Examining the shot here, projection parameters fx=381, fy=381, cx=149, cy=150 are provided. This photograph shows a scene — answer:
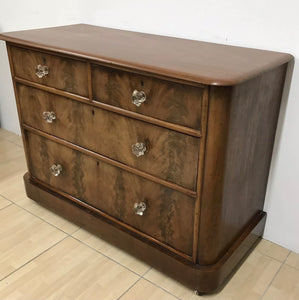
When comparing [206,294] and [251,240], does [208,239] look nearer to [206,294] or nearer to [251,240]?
[206,294]

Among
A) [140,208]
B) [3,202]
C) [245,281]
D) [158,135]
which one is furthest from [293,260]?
[3,202]

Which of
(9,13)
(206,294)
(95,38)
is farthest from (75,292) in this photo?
(9,13)

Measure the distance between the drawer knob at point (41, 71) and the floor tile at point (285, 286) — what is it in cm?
120

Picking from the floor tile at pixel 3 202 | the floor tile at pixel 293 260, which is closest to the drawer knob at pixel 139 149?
the floor tile at pixel 293 260

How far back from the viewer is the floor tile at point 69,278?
1411mm

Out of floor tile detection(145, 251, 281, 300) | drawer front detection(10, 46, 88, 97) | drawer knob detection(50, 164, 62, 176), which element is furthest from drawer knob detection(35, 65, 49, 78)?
floor tile detection(145, 251, 281, 300)

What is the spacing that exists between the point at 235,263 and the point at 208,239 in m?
0.27

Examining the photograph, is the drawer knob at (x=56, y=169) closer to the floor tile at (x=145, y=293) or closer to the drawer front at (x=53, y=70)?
the drawer front at (x=53, y=70)

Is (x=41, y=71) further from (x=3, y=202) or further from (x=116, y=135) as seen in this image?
(x=3, y=202)

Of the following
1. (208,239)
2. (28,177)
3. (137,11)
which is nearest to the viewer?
(208,239)

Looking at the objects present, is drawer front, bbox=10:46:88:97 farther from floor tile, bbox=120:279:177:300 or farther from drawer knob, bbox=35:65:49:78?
floor tile, bbox=120:279:177:300

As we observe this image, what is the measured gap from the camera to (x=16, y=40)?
1505mm

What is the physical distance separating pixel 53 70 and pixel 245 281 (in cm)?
111

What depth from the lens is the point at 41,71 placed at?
1.53 metres
